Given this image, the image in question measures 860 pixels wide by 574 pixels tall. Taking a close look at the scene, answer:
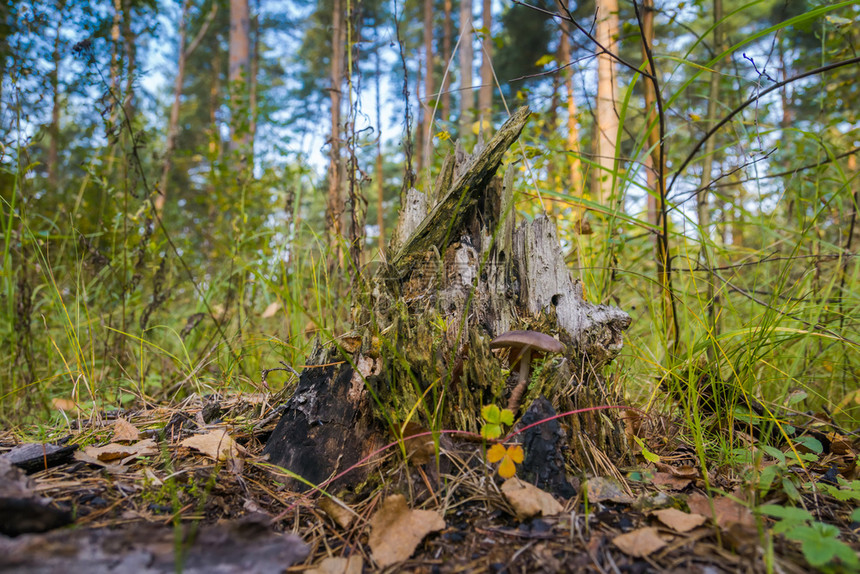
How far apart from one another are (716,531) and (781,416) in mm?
1232

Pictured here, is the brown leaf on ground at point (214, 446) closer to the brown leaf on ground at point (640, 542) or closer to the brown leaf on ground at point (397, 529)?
the brown leaf on ground at point (397, 529)

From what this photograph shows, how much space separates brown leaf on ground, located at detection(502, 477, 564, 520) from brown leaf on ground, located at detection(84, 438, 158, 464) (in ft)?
4.02

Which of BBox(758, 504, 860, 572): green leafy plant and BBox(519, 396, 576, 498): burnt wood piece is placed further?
BBox(519, 396, 576, 498): burnt wood piece

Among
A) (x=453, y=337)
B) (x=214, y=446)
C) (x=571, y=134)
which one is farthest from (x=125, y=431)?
(x=571, y=134)

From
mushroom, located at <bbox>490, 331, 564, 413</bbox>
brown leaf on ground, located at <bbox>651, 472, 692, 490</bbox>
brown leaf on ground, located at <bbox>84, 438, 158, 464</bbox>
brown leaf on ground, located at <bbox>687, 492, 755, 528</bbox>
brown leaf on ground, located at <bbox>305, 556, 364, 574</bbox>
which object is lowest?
brown leaf on ground, located at <bbox>305, 556, 364, 574</bbox>

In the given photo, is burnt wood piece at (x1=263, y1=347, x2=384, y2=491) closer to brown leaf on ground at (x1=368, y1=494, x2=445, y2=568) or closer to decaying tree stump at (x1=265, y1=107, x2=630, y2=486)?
decaying tree stump at (x1=265, y1=107, x2=630, y2=486)

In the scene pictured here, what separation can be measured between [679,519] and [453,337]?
856 millimetres

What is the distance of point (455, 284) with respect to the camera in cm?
178

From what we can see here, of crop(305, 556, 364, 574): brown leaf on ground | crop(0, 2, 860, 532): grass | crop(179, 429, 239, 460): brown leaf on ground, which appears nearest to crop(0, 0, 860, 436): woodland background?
crop(0, 2, 860, 532): grass

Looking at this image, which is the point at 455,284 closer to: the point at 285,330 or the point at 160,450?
the point at 160,450

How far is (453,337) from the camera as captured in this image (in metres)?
1.66

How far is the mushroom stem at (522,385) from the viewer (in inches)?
55.9

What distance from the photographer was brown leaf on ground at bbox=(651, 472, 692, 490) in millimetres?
1433

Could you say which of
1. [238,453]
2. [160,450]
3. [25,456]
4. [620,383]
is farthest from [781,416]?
[25,456]
